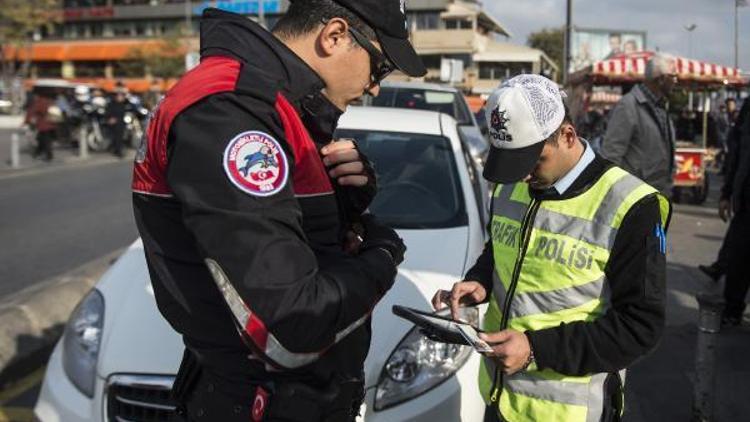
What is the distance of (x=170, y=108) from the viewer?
4.45ft

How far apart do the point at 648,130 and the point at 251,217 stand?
4730mm

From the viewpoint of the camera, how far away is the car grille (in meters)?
2.61

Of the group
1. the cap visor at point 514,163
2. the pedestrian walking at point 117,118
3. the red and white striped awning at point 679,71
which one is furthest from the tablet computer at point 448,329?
the pedestrian walking at point 117,118

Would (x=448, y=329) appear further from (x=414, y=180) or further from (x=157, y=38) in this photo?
(x=157, y=38)

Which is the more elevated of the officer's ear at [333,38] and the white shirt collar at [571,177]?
the officer's ear at [333,38]

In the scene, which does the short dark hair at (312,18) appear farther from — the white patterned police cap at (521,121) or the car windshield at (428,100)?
the car windshield at (428,100)

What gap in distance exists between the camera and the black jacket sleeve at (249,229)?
1.27 meters

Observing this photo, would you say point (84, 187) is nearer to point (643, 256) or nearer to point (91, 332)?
point (91, 332)

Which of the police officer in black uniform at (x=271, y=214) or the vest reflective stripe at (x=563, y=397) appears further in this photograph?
the vest reflective stripe at (x=563, y=397)

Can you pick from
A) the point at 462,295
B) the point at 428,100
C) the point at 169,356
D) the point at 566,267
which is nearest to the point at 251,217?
the point at 566,267

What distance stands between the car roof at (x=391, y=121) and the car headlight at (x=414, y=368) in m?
1.98

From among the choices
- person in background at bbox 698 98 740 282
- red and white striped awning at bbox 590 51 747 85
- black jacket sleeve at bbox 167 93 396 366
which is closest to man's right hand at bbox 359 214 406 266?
black jacket sleeve at bbox 167 93 396 366

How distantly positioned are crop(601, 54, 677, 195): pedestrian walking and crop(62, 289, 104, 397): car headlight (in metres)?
3.82

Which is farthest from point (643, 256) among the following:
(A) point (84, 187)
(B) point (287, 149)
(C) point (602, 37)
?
(C) point (602, 37)
